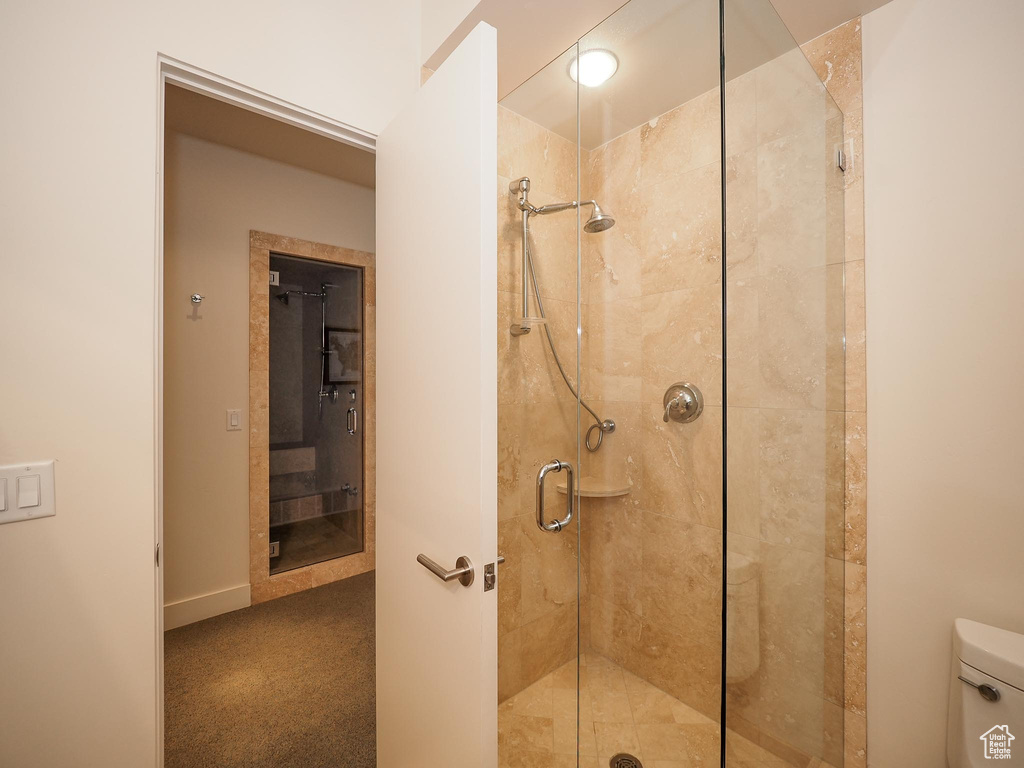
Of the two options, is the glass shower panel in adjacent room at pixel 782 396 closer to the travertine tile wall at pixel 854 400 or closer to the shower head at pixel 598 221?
the travertine tile wall at pixel 854 400

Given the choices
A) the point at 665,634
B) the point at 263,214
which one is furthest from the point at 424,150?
the point at 263,214

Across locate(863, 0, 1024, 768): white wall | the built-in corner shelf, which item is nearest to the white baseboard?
the built-in corner shelf

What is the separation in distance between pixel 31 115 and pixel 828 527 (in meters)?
2.28

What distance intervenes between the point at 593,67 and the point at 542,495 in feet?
3.34

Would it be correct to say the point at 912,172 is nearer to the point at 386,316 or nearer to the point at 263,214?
the point at 386,316

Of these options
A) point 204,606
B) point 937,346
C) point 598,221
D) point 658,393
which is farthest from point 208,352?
point 937,346

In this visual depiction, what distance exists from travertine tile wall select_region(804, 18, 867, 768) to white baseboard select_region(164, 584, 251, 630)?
304 cm

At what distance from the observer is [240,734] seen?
1.73m

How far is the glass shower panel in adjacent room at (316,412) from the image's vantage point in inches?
121

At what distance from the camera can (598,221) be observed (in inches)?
38.9

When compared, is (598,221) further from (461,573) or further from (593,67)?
(461,573)

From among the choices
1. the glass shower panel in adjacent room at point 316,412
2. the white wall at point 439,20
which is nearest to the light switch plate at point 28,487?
the white wall at point 439,20

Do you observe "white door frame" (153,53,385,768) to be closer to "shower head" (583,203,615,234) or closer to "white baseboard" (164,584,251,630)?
"shower head" (583,203,615,234)

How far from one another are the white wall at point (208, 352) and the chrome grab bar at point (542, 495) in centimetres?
241
